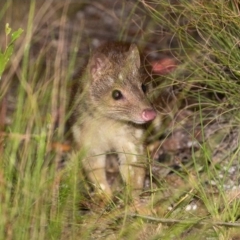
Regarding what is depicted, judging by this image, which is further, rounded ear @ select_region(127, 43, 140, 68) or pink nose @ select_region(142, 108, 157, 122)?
rounded ear @ select_region(127, 43, 140, 68)

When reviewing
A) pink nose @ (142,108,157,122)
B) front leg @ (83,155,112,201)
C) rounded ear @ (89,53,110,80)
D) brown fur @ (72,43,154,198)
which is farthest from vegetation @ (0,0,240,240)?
front leg @ (83,155,112,201)

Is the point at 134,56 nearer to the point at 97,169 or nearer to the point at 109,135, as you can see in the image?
the point at 109,135

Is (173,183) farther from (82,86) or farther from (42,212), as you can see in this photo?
(42,212)

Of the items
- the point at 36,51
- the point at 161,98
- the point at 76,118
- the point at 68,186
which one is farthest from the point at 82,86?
the point at 36,51

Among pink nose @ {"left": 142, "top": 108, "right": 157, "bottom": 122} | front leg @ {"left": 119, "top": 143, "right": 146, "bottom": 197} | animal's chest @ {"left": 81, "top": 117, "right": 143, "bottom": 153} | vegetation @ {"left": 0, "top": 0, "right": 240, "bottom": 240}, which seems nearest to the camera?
vegetation @ {"left": 0, "top": 0, "right": 240, "bottom": 240}

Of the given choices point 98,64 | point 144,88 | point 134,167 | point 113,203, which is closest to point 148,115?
point 144,88

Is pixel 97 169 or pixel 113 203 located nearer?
pixel 113 203

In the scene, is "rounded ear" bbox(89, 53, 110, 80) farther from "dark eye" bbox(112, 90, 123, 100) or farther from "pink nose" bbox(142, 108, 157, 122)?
"pink nose" bbox(142, 108, 157, 122)

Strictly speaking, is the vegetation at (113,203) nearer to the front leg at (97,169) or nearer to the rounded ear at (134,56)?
the rounded ear at (134,56)

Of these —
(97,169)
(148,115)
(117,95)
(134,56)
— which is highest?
(134,56)
